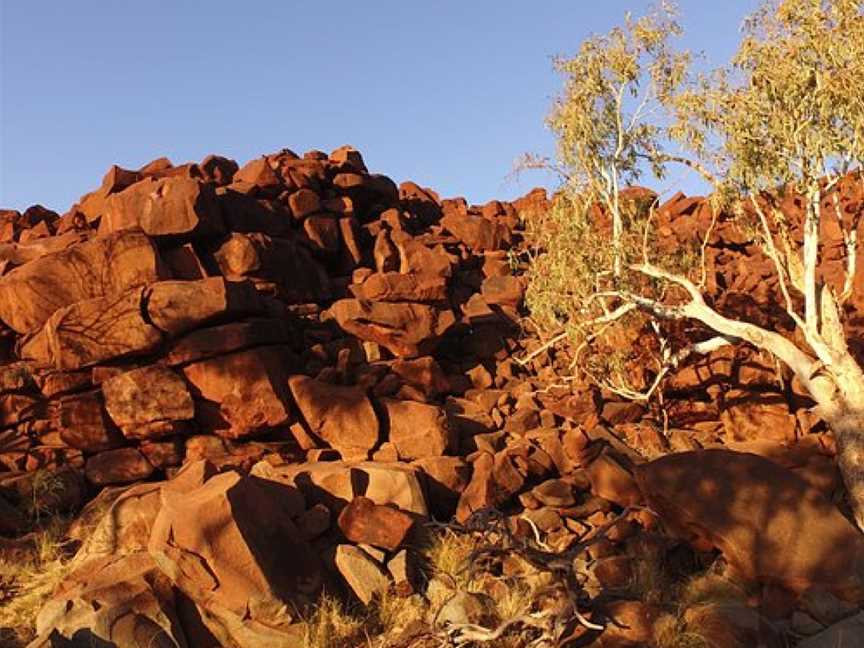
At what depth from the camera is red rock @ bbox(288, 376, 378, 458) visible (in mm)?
13055

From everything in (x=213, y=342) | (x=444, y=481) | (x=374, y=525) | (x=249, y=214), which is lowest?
(x=374, y=525)

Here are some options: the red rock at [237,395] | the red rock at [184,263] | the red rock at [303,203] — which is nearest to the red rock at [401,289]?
the red rock at [184,263]

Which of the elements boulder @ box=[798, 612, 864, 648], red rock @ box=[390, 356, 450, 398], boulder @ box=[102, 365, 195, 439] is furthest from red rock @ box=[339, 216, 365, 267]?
boulder @ box=[798, 612, 864, 648]

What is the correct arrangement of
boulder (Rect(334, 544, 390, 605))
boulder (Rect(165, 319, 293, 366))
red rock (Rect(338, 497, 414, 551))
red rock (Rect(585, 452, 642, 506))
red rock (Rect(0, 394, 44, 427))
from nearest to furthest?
boulder (Rect(334, 544, 390, 605))
red rock (Rect(338, 497, 414, 551))
red rock (Rect(585, 452, 642, 506))
boulder (Rect(165, 319, 293, 366))
red rock (Rect(0, 394, 44, 427))

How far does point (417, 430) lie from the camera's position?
42.9 feet

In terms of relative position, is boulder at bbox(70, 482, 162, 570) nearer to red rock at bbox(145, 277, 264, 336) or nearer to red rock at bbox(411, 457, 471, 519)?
red rock at bbox(145, 277, 264, 336)

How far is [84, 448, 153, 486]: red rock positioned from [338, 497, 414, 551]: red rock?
4.47 meters

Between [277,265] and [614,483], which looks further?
[277,265]

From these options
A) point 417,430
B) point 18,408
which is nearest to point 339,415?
point 417,430

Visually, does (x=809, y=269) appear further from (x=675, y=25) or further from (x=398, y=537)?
(x=398, y=537)

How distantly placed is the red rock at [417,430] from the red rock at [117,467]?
4.21m

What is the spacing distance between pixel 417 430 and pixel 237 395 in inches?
129

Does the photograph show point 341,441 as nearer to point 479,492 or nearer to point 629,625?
point 479,492

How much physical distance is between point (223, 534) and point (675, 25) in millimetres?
13220
